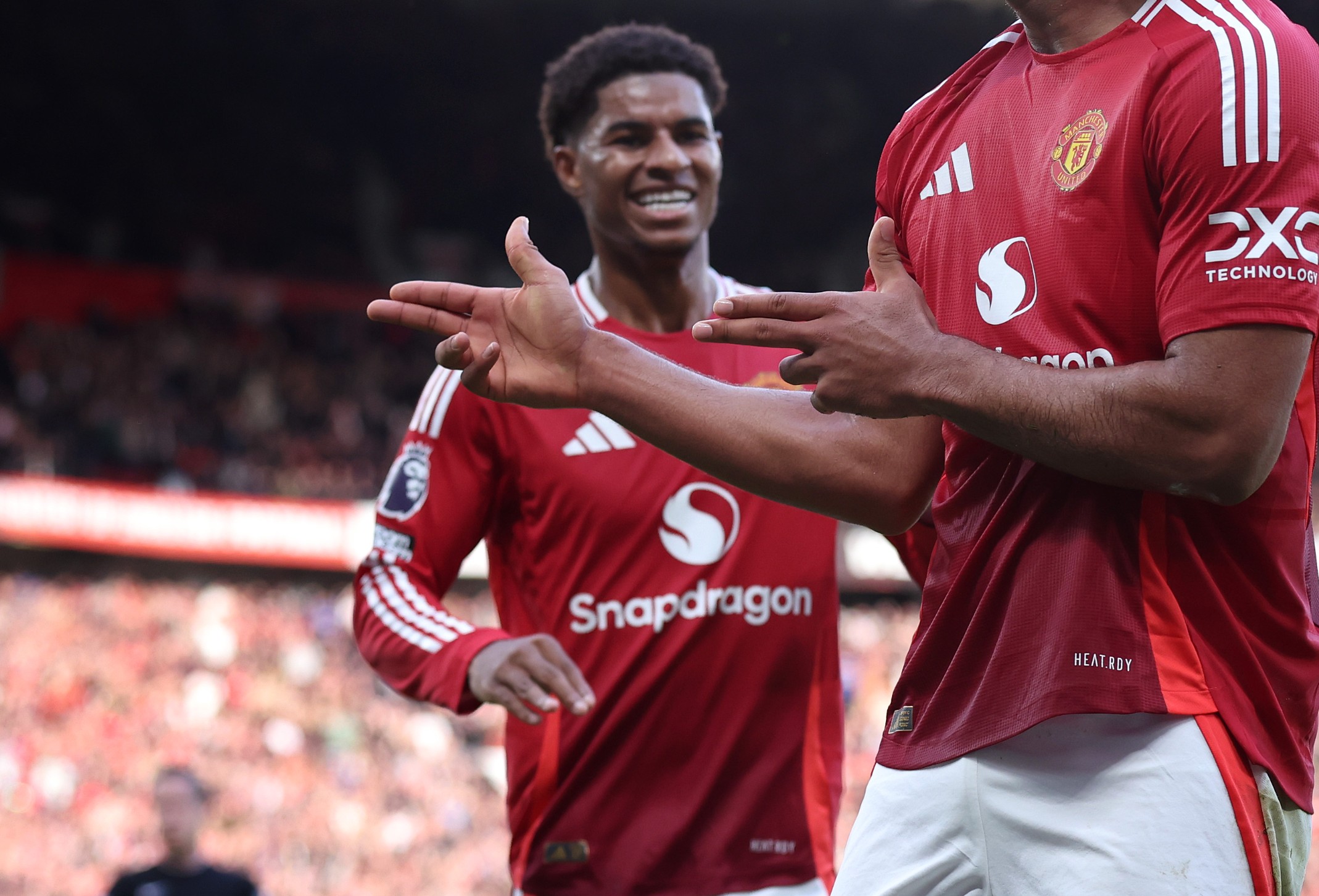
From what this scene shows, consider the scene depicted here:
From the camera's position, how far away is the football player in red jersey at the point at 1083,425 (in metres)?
1.63

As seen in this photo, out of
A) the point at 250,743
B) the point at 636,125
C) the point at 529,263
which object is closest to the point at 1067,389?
the point at 529,263

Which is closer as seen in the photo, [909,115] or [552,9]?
[909,115]

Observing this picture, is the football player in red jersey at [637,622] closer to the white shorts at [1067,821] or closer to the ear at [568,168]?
the ear at [568,168]

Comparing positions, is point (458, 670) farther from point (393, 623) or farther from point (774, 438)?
point (774, 438)

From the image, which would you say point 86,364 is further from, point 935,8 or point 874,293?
point 874,293

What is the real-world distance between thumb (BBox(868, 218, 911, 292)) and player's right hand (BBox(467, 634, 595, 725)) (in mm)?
974

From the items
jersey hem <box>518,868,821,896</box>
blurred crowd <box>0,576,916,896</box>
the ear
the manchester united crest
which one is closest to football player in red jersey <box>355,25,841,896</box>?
jersey hem <box>518,868,821,896</box>

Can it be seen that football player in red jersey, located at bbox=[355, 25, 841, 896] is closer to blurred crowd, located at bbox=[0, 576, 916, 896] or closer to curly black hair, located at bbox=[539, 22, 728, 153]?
curly black hair, located at bbox=[539, 22, 728, 153]

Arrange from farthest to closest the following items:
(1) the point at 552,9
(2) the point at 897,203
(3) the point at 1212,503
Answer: (1) the point at 552,9 → (2) the point at 897,203 → (3) the point at 1212,503

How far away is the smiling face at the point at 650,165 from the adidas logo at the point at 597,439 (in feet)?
1.59

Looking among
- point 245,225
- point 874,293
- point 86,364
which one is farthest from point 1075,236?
point 245,225

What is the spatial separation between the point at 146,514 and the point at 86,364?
330cm

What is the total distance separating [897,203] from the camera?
2.17 m

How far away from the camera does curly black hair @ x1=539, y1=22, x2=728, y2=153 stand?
3.62 meters
